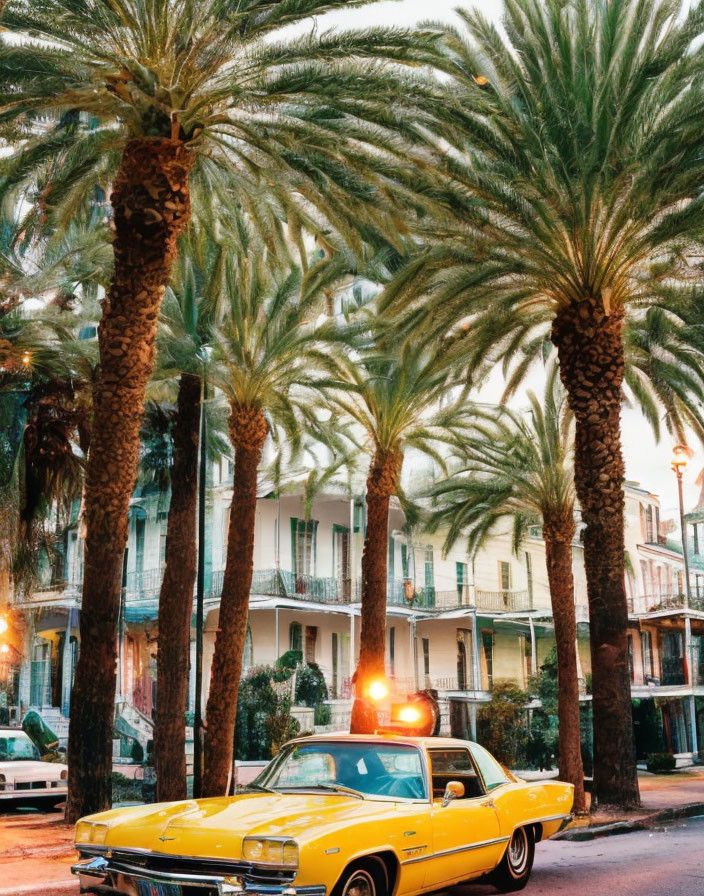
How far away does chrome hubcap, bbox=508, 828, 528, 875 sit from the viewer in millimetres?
9547

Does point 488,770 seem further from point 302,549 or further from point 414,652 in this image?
point 414,652

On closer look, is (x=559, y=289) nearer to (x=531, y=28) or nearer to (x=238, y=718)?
(x=531, y=28)

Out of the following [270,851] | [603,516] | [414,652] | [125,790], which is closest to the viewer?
[270,851]

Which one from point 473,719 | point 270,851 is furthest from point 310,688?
point 270,851

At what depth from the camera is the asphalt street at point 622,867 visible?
9414mm

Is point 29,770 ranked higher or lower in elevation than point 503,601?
lower

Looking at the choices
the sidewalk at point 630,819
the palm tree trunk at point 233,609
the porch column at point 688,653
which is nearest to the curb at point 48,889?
the sidewalk at point 630,819

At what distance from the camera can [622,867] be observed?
10812 millimetres

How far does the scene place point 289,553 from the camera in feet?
120

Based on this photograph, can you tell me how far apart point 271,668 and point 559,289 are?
62.9ft

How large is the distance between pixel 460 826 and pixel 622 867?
10.4 ft

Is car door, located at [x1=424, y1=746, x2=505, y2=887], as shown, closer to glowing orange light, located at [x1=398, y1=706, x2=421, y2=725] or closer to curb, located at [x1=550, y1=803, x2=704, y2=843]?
glowing orange light, located at [x1=398, y1=706, x2=421, y2=725]

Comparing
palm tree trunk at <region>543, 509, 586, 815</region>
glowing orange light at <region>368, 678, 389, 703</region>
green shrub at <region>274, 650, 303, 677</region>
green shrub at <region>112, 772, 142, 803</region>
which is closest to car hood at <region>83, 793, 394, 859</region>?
glowing orange light at <region>368, 678, 389, 703</region>

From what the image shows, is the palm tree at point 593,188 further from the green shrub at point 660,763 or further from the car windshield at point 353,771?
the green shrub at point 660,763
